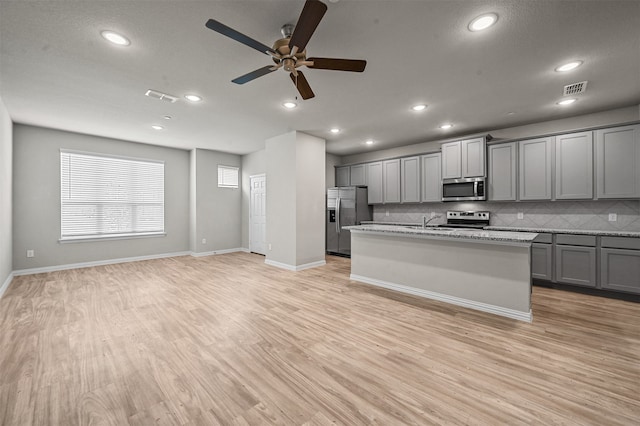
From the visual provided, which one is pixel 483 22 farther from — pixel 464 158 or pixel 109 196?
pixel 109 196

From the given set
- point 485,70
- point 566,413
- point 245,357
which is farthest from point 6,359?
point 485,70

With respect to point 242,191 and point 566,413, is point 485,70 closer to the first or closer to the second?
point 566,413

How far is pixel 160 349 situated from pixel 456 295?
133 inches

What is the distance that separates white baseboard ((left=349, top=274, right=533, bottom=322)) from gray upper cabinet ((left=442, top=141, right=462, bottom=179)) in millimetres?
2669

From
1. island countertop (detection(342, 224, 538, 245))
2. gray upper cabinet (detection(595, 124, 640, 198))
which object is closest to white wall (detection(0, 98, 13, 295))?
island countertop (detection(342, 224, 538, 245))

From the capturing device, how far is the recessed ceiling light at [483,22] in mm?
2072

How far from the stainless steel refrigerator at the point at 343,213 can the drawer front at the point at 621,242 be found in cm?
423

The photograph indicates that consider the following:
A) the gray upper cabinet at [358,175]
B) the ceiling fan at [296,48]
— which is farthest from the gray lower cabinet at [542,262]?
the ceiling fan at [296,48]

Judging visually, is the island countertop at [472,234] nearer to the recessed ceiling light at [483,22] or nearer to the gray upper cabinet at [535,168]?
the gray upper cabinet at [535,168]

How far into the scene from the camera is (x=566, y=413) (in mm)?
1645

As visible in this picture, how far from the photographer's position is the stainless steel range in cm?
520

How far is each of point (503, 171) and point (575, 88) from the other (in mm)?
1723

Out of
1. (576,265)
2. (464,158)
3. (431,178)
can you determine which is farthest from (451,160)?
(576,265)

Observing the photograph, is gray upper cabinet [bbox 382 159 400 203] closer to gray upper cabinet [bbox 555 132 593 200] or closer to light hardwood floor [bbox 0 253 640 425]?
gray upper cabinet [bbox 555 132 593 200]
